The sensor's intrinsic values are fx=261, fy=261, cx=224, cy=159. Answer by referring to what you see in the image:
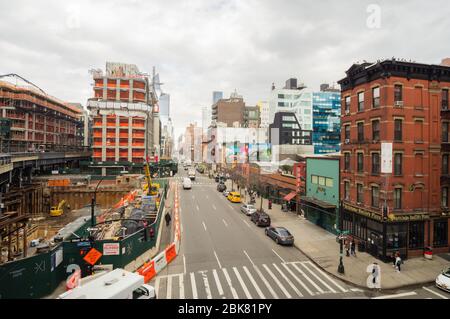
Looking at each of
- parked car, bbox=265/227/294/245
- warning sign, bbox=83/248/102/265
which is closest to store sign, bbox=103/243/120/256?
warning sign, bbox=83/248/102/265

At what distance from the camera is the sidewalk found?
669 inches

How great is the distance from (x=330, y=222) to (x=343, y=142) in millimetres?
8569

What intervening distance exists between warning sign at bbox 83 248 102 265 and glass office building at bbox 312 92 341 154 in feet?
341

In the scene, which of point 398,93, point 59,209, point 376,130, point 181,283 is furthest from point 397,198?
point 59,209

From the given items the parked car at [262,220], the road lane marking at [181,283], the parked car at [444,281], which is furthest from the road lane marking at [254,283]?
the parked car at [262,220]

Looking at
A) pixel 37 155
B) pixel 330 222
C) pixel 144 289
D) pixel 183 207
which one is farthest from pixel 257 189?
pixel 37 155

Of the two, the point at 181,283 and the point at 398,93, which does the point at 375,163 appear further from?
the point at 181,283

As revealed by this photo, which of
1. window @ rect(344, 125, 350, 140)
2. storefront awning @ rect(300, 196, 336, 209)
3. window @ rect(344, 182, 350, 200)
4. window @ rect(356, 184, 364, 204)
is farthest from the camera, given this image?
storefront awning @ rect(300, 196, 336, 209)

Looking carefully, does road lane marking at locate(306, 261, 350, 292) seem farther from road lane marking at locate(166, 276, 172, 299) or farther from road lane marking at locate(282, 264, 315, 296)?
road lane marking at locate(166, 276, 172, 299)

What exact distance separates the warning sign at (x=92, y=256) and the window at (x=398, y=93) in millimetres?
25126

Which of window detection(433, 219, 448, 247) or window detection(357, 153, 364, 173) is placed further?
window detection(357, 153, 364, 173)

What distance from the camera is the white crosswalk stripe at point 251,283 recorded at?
15.0 meters

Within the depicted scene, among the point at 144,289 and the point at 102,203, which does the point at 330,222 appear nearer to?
the point at 144,289

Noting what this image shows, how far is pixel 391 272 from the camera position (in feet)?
60.0
